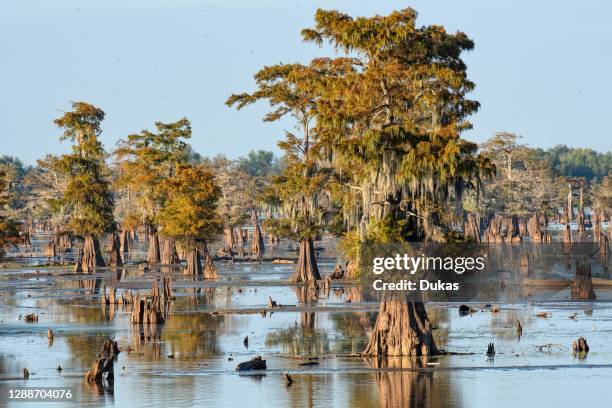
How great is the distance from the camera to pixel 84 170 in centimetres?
10738

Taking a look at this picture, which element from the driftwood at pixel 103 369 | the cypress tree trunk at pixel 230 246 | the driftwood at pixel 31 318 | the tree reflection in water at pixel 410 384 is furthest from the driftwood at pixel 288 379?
the cypress tree trunk at pixel 230 246

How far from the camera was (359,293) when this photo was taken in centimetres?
7512

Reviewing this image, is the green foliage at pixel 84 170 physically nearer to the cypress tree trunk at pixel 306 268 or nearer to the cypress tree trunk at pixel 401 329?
the cypress tree trunk at pixel 306 268

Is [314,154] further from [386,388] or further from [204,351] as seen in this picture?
[386,388]

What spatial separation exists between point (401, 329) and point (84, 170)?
220ft

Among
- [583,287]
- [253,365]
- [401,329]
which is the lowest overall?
[253,365]

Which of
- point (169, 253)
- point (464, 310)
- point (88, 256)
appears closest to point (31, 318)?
point (464, 310)

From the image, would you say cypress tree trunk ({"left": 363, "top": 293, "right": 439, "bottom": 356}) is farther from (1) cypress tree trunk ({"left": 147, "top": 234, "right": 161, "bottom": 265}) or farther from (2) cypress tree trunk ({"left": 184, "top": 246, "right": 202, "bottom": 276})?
(1) cypress tree trunk ({"left": 147, "top": 234, "right": 161, "bottom": 265})

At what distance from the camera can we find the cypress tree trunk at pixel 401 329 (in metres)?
43.5

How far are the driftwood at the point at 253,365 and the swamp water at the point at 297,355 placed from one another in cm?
48

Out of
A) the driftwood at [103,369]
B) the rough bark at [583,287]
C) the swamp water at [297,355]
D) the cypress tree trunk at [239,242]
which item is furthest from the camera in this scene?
the cypress tree trunk at [239,242]

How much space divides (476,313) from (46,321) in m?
20.4

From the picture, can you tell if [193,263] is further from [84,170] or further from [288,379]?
[288,379]

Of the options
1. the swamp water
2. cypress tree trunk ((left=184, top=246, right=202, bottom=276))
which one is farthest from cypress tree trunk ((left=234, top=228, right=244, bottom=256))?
the swamp water
